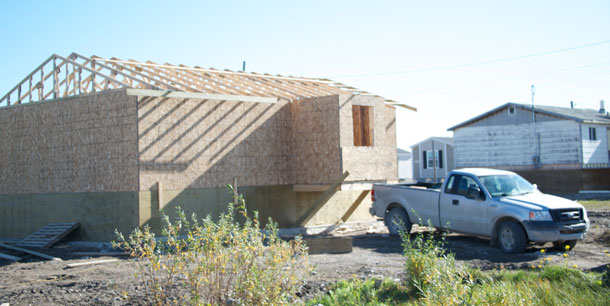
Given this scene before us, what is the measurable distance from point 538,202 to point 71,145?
12.5 metres

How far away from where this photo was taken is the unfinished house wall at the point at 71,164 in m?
15.0

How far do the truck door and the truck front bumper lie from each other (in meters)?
1.11

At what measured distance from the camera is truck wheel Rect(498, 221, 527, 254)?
39.2 feet

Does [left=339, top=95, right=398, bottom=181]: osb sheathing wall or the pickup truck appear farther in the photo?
[left=339, top=95, right=398, bottom=181]: osb sheathing wall

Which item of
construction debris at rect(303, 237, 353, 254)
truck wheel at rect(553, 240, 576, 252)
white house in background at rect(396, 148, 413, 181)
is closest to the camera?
truck wheel at rect(553, 240, 576, 252)

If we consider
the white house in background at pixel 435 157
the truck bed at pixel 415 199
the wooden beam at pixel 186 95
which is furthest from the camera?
the white house in background at pixel 435 157

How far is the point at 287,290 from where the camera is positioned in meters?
7.56

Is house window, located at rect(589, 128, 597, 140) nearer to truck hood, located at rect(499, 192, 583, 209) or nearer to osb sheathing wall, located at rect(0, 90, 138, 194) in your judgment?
truck hood, located at rect(499, 192, 583, 209)

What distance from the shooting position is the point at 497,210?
1245cm

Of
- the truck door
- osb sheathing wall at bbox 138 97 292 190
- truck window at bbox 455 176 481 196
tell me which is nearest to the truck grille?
the truck door

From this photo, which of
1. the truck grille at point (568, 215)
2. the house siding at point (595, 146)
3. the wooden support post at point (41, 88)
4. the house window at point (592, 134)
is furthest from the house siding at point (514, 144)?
the wooden support post at point (41, 88)

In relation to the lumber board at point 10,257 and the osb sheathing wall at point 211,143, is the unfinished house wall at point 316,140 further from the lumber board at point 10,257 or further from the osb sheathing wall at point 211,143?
the lumber board at point 10,257

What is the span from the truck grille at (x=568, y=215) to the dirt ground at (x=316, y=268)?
68cm

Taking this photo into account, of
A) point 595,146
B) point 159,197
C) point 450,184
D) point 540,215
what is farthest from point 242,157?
point 595,146
